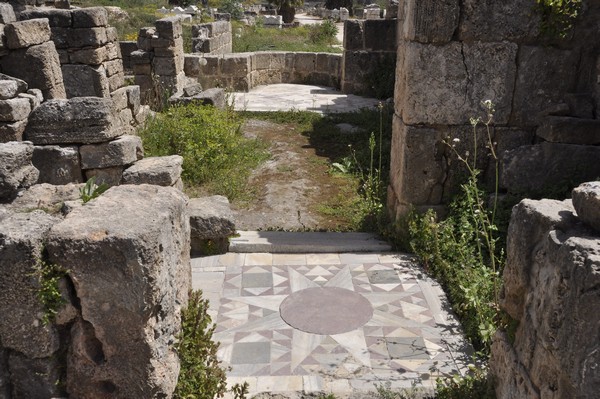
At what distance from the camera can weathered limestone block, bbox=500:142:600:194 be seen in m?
5.10

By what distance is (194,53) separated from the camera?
51.1 ft

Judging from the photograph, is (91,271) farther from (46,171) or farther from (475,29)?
(475,29)

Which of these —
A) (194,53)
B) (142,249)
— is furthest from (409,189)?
(194,53)

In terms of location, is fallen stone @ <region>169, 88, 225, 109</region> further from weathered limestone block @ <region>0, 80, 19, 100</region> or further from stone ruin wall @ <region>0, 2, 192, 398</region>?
stone ruin wall @ <region>0, 2, 192, 398</region>

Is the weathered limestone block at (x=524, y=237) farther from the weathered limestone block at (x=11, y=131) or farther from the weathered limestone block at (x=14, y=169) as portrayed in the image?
the weathered limestone block at (x=11, y=131)

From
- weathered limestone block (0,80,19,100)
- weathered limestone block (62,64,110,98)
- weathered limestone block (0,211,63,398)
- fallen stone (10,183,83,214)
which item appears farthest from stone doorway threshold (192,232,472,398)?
weathered limestone block (62,64,110,98)

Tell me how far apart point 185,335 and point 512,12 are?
420 cm

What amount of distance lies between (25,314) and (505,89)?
4665 millimetres

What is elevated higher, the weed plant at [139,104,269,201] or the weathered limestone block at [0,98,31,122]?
the weathered limestone block at [0,98,31,122]

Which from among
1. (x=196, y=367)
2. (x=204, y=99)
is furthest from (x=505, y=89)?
(x=204, y=99)

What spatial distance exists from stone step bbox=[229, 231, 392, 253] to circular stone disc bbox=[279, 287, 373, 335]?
848 millimetres

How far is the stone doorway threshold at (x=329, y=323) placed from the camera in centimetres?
375

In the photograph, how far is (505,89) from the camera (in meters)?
5.43

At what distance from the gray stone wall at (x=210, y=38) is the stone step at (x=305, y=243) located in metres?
10.8
